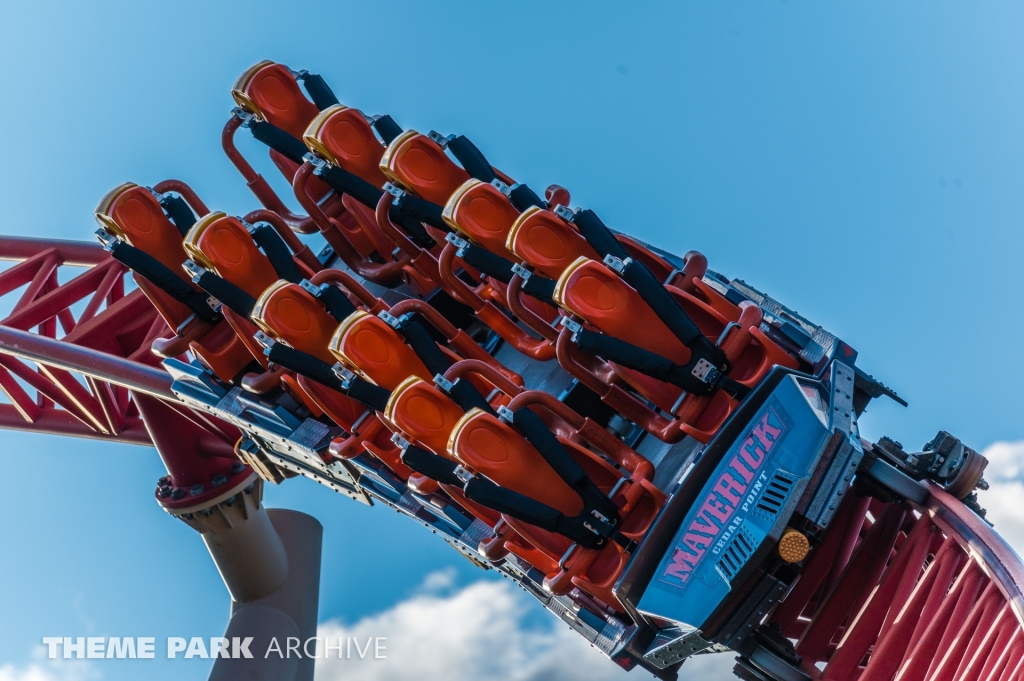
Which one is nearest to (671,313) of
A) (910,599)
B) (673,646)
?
(673,646)

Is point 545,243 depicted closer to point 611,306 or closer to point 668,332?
point 611,306

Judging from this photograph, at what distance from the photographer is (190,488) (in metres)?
15.3

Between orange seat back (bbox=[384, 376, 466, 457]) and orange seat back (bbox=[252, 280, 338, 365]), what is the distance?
133 cm

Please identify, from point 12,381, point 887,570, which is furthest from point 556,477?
point 12,381

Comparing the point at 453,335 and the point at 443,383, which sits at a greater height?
the point at 453,335

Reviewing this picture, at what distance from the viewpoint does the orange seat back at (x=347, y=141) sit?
41.0 ft

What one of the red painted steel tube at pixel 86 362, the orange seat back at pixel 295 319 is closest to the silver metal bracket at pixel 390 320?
the orange seat back at pixel 295 319

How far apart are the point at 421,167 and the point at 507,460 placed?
3284mm

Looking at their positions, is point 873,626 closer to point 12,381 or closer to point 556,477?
point 556,477

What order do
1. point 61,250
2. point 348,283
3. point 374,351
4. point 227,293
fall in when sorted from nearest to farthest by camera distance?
point 374,351 < point 227,293 < point 348,283 < point 61,250

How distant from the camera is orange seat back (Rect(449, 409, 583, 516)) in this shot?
971cm

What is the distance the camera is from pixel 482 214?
11211 mm

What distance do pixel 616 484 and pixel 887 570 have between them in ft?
7.19

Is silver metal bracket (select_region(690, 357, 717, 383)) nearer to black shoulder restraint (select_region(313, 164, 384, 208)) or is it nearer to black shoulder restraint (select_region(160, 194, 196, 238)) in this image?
black shoulder restraint (select_region(313, 164, 384, 208))
